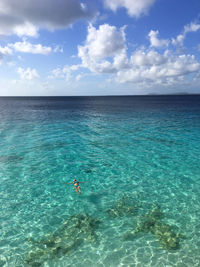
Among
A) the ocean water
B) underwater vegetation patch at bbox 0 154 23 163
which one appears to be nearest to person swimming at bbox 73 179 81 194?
the ocean water

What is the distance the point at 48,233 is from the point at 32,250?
1.72 metres

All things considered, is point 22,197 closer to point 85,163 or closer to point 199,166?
point 85,163

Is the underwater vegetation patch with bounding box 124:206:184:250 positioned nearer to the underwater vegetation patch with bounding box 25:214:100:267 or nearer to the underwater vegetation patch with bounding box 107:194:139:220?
the underwater vegetation patch with bounding box 107:194:139:220

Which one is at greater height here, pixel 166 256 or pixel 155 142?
pixel 155 142

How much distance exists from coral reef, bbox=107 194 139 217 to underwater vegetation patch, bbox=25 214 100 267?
74.5 inches

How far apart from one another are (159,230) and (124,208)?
12.3 ft

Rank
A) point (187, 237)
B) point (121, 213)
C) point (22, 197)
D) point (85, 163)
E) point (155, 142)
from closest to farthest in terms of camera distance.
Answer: point (187, 237)
point (121, 213)
point (22, 197)
point (85, 163)
point (155, 142)

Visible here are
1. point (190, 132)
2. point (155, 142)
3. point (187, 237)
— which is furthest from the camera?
point (190, 132)

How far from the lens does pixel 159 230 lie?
14.9m

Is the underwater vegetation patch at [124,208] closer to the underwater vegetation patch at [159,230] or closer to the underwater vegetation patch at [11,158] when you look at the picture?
the underwater vegetation patch at [159,230]

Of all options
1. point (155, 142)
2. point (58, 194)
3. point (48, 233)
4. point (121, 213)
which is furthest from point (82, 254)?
point (155, 142)

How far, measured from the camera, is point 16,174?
2425 cm

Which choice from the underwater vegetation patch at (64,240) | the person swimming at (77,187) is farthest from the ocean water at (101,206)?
the person swimming at (77,187)

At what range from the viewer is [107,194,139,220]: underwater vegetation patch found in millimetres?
16875
